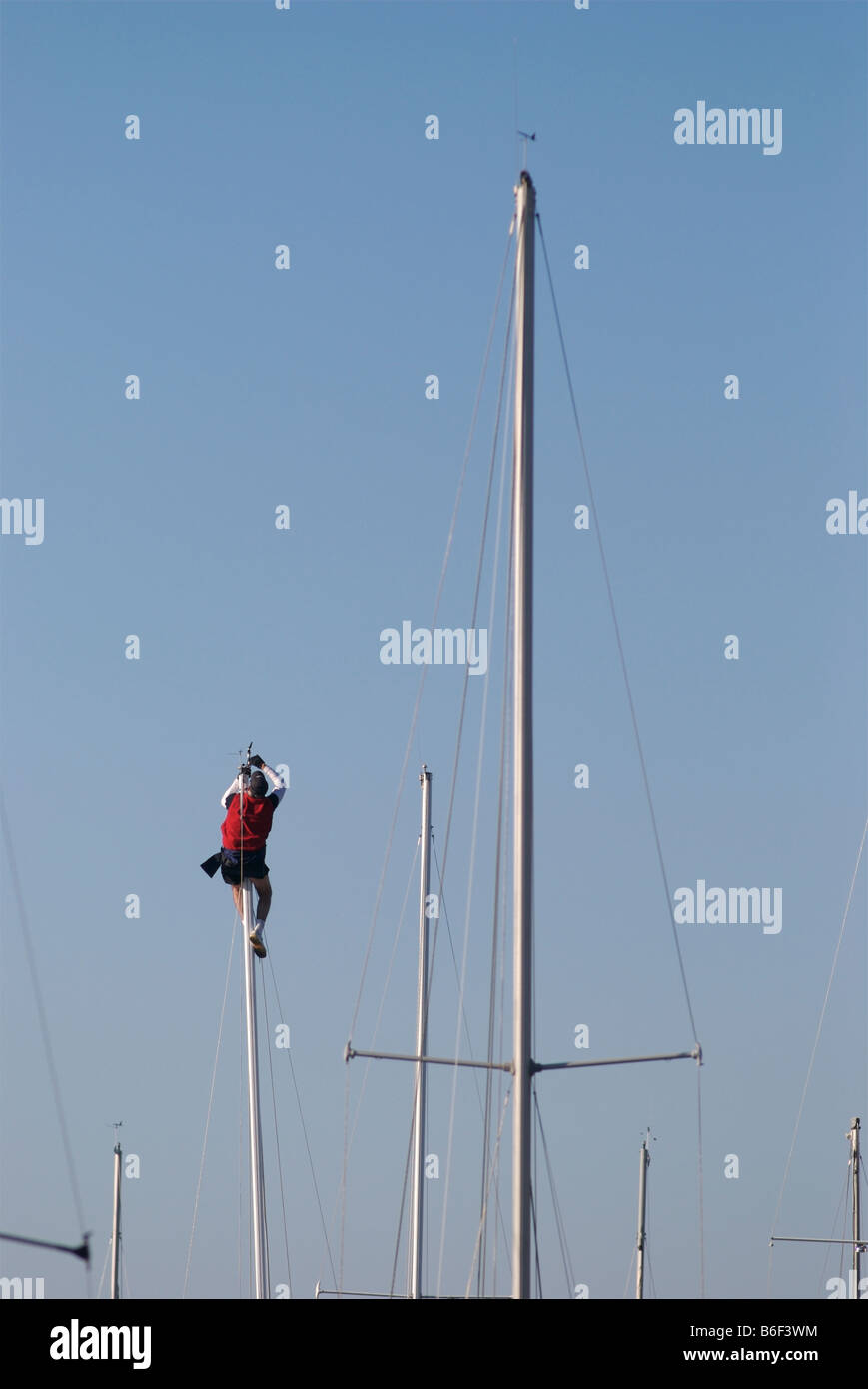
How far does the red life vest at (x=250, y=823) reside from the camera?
101ft

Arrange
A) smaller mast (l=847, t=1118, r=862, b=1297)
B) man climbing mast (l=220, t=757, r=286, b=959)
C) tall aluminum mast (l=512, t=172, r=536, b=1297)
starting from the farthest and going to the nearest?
smaller mast (l=847, t=1118, r=862, b=1297) < man climbing mast (l=220, t=757, r=286, b=959) < tall aluminum mast (l=512, t=172, r=536, b=1297)

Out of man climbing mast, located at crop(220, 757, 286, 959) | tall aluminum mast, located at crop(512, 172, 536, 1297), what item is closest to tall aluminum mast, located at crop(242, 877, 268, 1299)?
man climbing mast, located at crop(220, 757, 286, 959)

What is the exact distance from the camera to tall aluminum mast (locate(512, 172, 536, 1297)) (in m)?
20.5

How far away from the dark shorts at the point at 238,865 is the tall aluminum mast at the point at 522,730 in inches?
368

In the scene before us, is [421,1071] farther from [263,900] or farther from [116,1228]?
[116,1228]

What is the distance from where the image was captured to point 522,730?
878 inches

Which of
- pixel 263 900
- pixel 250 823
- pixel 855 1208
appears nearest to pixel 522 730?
pixel 250 823

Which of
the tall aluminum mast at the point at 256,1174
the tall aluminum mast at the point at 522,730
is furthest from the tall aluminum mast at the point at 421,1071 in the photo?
the tall aluminum mast at the point at 522,730

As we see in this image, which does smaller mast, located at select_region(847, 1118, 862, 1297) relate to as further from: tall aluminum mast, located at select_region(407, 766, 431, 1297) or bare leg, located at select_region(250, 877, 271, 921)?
bare leg, located at select_region(250, 877, 271, 921)

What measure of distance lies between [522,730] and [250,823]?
9160mm
